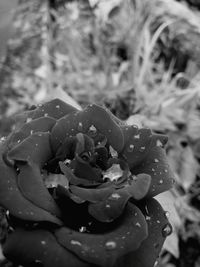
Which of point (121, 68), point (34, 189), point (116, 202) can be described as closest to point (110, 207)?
point (116, 202)

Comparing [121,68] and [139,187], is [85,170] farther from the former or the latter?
Result: [121,68]

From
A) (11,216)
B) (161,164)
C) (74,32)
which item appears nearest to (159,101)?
(74,32)

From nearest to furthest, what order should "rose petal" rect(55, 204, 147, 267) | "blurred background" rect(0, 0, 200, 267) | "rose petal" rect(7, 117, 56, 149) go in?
"rose petal" rect(55, 204, 147, 267)
"rose petal" rect(7, 117, 56, 149)
"blurred background" rect(0, 0, 200, 267)

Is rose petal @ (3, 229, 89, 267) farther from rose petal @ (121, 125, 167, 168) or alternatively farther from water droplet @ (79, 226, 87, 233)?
rose petal @ (121, 125, 167, 168)

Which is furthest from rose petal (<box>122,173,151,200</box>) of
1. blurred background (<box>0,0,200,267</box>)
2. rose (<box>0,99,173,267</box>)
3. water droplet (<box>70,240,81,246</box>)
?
blurred background (<box>0,0,200,267</box>)

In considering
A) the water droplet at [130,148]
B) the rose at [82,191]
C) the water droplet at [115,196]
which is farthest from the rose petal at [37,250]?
the water droplet at [130,148]

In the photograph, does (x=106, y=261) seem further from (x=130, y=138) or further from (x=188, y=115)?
(x=188, y=115)
